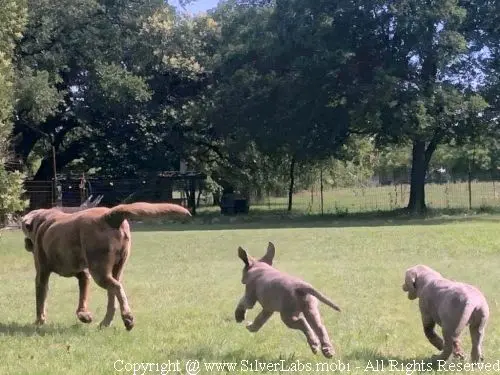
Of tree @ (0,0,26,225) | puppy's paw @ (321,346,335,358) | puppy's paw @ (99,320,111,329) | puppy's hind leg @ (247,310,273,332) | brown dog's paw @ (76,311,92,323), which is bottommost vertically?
puppy's paw @ (99,320,111,329)

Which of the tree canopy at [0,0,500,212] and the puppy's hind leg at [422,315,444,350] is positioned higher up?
the tree canopy at [0,0,500,212]

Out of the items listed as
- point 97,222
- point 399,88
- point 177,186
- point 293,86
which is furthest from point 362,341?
point 177,186

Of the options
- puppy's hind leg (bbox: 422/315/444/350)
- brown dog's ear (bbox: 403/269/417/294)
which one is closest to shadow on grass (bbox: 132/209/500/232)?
brown dog's ear (bbox: 403/269/417/294)

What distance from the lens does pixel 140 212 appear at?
26.1 feet

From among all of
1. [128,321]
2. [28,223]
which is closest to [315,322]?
[128,321]

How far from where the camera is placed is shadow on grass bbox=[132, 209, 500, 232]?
29.8 m

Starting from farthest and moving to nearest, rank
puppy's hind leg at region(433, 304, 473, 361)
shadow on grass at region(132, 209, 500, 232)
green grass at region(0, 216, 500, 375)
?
shadow on grass at region(132, 209, 500, 232) → green grass at region(0, 216, 500, 375) → puppy's hind leg at region(433, 304, 473, 361)

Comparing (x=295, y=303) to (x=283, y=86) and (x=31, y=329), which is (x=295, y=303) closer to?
(x=31, y=329)

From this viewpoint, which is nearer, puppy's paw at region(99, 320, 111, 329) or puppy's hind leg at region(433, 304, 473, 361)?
puppy's hind leg at region(433, 304, 473, 361)

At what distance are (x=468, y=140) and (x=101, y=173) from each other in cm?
2072

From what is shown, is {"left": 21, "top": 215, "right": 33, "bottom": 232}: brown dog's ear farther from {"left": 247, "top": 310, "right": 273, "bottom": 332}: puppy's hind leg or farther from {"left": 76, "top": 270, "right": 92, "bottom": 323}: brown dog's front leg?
{"left": 247, "top": 310, "right": 273, "bottom": 332}: puppy's hind leg

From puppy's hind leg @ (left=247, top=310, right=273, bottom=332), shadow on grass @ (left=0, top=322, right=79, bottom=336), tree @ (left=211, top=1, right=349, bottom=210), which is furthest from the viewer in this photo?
tree @ (left=211, top=1, right=349, bottom=210)

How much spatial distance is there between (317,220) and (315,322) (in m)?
27.4

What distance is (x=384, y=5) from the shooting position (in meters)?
32.7
